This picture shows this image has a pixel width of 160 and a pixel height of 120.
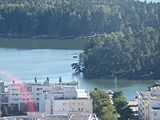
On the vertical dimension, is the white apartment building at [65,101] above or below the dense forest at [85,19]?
below

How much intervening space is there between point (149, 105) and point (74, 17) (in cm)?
1485

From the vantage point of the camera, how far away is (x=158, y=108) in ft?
41.0

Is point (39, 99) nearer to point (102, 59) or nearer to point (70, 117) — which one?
point (70, 117)

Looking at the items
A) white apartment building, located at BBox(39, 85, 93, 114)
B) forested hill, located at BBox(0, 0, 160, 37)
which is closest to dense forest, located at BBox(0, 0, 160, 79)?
forested hill, located at BBox(0, 0, 160, 37)

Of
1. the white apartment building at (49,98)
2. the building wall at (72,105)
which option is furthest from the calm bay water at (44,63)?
the building wall at (72,105)

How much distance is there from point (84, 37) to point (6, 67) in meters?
7.48

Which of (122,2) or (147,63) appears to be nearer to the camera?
(147,63)

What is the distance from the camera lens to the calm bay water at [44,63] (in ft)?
56.4

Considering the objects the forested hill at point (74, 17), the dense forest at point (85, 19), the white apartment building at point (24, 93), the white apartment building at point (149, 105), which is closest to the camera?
the white apartment building at point (149, 105)

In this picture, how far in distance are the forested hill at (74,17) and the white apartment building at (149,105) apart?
38.4 feet

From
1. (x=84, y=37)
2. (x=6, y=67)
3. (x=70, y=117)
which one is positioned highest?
(x=84, y=37)

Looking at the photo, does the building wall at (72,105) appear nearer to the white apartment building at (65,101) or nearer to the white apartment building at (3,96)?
the white apartment building at (65,101)

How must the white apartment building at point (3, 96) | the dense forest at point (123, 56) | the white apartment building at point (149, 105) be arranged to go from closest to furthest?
the white apartment building at point (149, 105)
the white apartment building at point (3, 96)
the dense forest at point (123, 56)

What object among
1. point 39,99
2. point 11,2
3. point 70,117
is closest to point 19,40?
point 11,2
